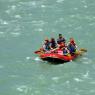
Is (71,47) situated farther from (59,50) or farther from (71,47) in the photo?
(59,50)

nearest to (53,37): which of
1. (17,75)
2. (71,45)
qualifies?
(71,45)

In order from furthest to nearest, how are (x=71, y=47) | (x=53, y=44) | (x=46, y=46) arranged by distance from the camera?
(x=53, y=44) → (x=46, y=46) → (x=71, y=47)

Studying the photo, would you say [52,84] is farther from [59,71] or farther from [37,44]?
[37,44]

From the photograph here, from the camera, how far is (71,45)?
3744 cm

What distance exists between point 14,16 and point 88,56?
11021 millimetres

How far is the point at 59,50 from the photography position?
36906 mm

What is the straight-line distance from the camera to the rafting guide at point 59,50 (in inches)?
1439

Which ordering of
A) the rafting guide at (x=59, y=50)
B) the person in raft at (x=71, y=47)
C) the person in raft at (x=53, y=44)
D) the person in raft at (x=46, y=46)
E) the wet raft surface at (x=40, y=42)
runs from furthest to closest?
the person in raft at (x=53, y=44)
the person in raft at (x=46, y=46)
the person in raft at (x=71, y=47)
the rafting guide at (x=59, y=50)
the wet raft surface at (x=40, y=42)

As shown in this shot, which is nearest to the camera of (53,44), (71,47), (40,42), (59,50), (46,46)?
(59,50)

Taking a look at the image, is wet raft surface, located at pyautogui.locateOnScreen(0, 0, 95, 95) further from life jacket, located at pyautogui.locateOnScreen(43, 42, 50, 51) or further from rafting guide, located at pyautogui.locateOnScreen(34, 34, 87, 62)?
life jacket, located at pyautogui.locateOnScreen(43, 42, 50, 51)

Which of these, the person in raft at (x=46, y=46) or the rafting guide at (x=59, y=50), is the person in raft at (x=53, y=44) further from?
the person in raft at (x=46, y=46)

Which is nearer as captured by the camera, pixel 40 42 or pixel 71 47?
pixel 71 47

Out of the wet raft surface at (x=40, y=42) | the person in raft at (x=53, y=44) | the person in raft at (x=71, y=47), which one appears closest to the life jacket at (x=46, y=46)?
the person in raft at (x=53, y=44)

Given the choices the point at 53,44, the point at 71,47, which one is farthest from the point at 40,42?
the point at 71,47
